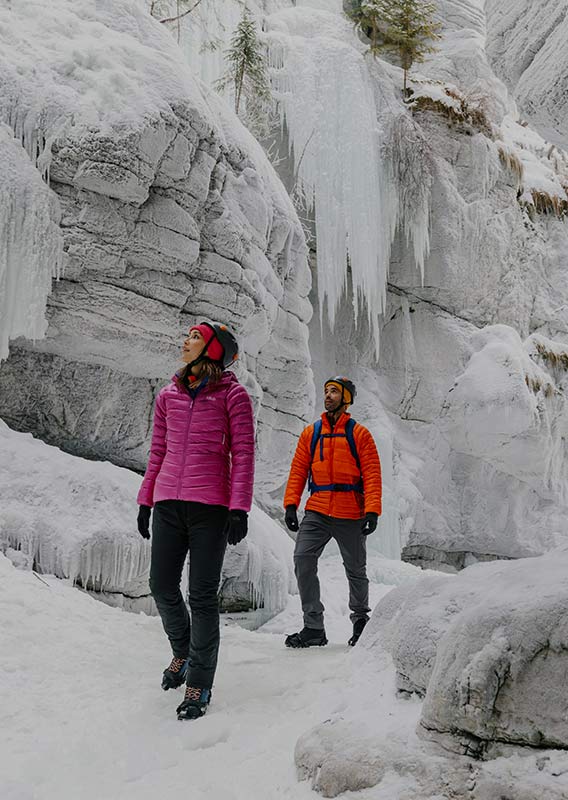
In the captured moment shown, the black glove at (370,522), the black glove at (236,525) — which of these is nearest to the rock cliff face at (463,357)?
the black glove at (370,522)

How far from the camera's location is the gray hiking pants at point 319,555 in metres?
4.85

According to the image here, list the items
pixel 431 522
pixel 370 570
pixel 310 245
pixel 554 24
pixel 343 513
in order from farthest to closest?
1. pixel 431 522
2. pixel 310 245
3. pixel 370 570
4. pixel 343 513
5. pixel 554 24

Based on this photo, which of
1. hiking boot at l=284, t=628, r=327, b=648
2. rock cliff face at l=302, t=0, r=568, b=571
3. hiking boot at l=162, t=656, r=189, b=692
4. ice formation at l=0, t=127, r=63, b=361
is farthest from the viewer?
rock cliff face at l=302, t=0, r=568, b=571

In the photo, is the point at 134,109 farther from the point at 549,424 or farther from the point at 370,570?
the point at 549,424

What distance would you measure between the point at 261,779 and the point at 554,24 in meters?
4.18

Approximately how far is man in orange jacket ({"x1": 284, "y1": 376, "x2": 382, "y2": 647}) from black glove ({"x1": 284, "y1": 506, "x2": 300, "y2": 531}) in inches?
3.9

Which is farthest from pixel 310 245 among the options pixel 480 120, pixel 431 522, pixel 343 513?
pixel 343 513

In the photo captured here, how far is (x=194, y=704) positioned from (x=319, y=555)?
6.03 feet

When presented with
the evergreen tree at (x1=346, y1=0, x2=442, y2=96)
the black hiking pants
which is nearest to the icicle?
the evergreen tree at (x1=346, y1=0, x2=442, y2=96)

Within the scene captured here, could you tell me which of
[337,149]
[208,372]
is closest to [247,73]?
[337,149]

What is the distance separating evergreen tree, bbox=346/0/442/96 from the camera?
49.1 ft

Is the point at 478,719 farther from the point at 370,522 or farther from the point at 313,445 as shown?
the point at 313,445

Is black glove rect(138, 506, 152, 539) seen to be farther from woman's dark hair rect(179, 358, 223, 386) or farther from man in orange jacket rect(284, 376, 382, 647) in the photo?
man in orange jacket rect(284, 376, 382, 647)

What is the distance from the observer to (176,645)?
3609 millimetres
